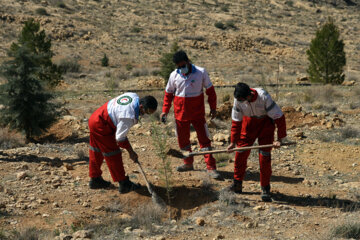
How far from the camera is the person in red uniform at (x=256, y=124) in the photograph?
471 centimetres

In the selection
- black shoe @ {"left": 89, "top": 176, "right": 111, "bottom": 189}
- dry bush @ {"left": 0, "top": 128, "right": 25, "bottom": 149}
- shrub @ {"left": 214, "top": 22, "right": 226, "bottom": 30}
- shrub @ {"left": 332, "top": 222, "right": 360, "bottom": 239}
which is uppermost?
shrub @ {"left": 214, "top": 22, "right": 226, "bottom": 30}

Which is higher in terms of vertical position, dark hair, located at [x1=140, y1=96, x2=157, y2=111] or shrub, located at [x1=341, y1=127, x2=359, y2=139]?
dark hair, located at [x1=140, y1=96, x2=157, y2=111]

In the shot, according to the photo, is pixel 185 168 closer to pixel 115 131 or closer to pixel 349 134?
pixel 115 131

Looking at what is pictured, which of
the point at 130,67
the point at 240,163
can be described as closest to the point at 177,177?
the point at 240,163

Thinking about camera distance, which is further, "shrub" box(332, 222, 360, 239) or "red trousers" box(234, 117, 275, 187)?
"red trousers" box(234, 117, 275, 187)

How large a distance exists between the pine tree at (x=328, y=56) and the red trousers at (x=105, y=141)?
13.3m

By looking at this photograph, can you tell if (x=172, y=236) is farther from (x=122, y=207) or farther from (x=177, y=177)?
(x=177, y=177)

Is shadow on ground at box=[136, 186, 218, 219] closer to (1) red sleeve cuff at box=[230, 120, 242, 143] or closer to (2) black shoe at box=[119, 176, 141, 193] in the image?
(2) black shoe at box=[119, 176, 141, 193]

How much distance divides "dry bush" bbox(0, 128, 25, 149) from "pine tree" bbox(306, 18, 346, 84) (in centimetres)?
1258

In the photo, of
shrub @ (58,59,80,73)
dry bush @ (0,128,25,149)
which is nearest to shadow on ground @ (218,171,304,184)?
dry bush @ (0,128,25,149)

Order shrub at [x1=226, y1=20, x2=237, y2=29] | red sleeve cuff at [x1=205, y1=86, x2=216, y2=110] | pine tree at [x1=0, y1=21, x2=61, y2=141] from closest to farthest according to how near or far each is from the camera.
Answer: red sleeve cuff at [x1=205, y1=86, x2=216, y2=110]
pine tree at [x1=0, y1=21, x2=61, y2=141]
shrub at [x1=226, y1=20, x2=237, y2=29]

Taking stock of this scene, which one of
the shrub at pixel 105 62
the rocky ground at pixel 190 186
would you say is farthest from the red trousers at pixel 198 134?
the shrub at pixel 105 62

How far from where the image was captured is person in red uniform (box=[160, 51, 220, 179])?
5.52 m

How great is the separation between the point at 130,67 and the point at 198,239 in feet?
61.2
